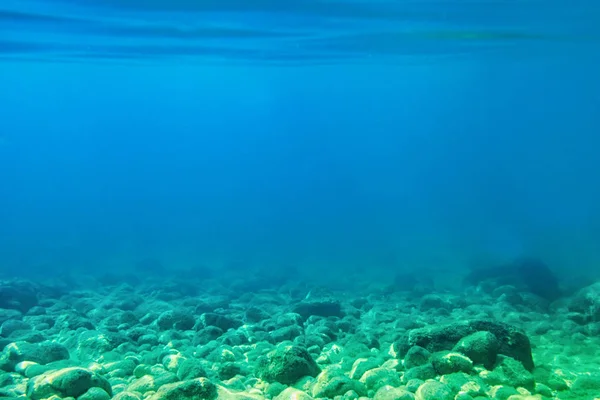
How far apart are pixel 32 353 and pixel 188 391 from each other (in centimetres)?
322

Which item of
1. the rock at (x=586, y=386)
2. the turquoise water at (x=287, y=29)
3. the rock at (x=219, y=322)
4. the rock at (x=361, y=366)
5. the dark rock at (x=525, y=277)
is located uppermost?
the turquoise water at (x=287, y=29)

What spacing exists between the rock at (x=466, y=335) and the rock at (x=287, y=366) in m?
1.37

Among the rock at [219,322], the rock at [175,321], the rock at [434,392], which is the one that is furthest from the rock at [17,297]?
the rock at [434,392]

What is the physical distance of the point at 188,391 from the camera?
4.43m

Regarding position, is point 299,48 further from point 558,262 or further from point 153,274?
point 558,262

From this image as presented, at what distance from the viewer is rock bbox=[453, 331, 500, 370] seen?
5398mm

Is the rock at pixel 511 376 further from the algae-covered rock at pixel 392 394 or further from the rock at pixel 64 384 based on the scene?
the rock at pixel 64 384

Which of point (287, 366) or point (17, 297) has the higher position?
point (17, 297)

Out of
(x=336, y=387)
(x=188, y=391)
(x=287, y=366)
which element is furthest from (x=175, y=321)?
(x=336, y=387)

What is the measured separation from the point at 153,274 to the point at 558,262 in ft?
58.4

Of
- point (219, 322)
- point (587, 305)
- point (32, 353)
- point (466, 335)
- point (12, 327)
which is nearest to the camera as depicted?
point (466, 335)

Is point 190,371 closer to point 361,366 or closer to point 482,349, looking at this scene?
point 361,366

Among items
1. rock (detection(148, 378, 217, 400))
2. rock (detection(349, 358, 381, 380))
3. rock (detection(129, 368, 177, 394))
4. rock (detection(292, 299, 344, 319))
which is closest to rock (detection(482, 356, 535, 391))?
rock (detection(349, 358, 381, 380))

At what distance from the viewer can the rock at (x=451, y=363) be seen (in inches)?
207
